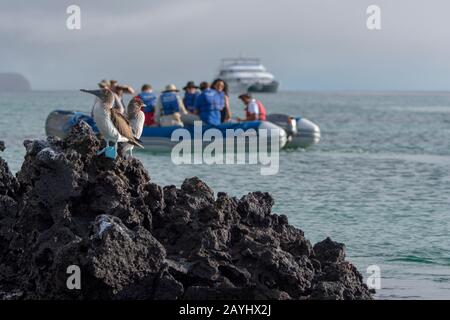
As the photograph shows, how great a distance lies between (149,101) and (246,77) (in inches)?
3940

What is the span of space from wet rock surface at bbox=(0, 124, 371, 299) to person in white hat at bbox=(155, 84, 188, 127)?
12990 mm

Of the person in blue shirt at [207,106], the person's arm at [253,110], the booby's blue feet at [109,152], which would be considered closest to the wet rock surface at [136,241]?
the booby's blue feet at [109,152]

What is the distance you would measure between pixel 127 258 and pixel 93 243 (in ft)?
0.94

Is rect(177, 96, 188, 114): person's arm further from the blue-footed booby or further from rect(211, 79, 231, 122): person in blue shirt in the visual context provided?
the blue-footed booby

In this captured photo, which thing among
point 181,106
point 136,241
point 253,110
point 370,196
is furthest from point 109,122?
point 253,110

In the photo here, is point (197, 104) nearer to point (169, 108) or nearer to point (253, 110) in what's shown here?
point (169, 108)

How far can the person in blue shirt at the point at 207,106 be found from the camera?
72.2 ft

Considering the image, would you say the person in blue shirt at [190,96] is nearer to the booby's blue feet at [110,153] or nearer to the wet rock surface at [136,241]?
the wet rock surface at [136,241]

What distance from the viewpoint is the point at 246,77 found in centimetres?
12225

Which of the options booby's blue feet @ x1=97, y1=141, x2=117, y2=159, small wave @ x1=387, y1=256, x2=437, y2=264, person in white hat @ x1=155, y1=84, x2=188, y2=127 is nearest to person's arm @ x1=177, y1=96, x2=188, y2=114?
person in white hat @ x1=155, y1=84, x2=188, y2=127

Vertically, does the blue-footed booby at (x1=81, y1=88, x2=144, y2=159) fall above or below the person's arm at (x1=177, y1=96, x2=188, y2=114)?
above

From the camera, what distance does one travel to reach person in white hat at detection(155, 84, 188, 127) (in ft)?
73.1

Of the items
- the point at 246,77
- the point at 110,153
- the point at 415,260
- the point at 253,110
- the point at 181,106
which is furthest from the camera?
the point at 246,77

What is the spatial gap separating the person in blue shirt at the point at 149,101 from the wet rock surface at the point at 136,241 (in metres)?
12.8
